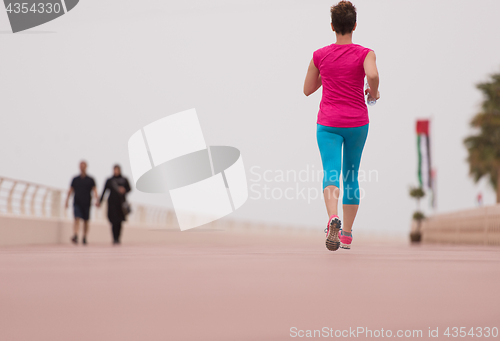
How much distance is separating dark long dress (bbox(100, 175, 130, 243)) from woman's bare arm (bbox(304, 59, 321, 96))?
28.7ft

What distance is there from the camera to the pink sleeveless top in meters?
5.92

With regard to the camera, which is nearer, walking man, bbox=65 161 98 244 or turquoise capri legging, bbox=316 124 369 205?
turquoise capri legging, bbox=316 124 369 205

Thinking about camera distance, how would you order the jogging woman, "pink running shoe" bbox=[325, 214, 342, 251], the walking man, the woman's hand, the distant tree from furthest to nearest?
the distant tree
the walking man
the jogging woman
the woman's hand
"pink running shoe" bbox=[325, 214, 342, 251]

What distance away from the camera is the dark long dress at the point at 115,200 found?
14.3 meters

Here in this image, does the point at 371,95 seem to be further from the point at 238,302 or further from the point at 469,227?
the point at 469,227

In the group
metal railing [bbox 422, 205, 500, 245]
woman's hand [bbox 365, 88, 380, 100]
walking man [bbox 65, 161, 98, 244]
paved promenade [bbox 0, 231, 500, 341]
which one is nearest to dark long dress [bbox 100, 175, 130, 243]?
walking man [bbox 65, 161, 98, 244]

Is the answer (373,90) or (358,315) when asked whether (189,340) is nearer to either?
(358,315)

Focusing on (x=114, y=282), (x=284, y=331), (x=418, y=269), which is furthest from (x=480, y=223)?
(x=284, y=331)

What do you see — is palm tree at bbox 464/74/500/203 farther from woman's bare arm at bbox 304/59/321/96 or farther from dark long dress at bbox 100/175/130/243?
woman's bare arm at bbox 304/59/321/96

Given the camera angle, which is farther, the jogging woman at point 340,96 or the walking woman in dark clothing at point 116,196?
the walking woman in dark clothing at point 116,196

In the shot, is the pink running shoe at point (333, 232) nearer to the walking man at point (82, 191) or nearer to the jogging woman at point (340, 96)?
the jogging woman at point (340, 96)

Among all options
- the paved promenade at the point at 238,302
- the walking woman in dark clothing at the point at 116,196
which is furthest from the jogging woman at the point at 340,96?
the walking woman in dark clothing at the point at 116,196

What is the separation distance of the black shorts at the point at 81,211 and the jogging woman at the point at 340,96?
985 centimetres

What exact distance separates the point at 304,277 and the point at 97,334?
1.91 m
